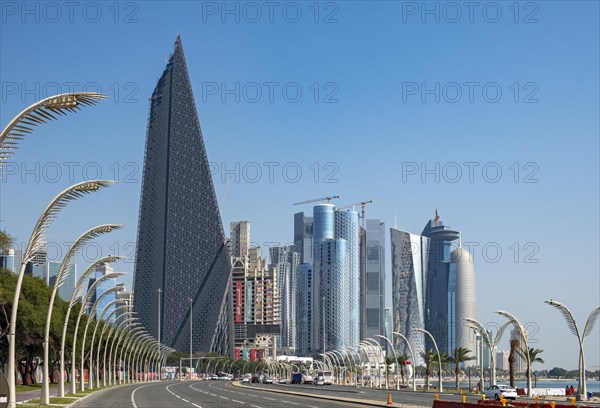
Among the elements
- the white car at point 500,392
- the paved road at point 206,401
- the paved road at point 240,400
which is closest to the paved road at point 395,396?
the paved road at point 240,400

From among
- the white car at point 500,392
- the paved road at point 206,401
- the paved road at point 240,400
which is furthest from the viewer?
the white car at point 500,392

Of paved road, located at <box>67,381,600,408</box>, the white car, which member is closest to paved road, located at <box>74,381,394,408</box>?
paved road, located at <box>67,381,600,408</box>

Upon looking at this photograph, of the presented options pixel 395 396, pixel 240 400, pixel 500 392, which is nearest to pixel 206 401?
pixel 240 400

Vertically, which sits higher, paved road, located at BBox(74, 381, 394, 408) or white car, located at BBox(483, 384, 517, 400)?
paved road, located at BBox(74, 381, 394, 408)

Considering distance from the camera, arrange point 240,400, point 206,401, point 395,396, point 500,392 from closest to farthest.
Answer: point 206,401 → point 240,400 → point 500,392 → point 395,396

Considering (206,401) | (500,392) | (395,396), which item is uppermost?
(206,401)

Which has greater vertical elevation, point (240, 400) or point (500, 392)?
point (240, 400)

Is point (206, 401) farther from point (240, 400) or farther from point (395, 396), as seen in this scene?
point (395, 396)

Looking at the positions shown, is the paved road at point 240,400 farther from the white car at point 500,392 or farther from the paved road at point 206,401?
the white car at point 500,392

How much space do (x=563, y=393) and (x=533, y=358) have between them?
1079 cm

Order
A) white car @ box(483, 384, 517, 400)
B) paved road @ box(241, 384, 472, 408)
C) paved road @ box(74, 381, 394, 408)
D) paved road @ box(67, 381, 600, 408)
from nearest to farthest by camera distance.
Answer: paved road @ box(74, 381, 394, 408) → paved road @ box(67, 381, 600, 408) → paved road @ box(241, 384, 472, 408) → white car @ box(483, 384, 517, 400)

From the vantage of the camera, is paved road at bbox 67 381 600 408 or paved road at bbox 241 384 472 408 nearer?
paved road at bbox 67 381 600 408

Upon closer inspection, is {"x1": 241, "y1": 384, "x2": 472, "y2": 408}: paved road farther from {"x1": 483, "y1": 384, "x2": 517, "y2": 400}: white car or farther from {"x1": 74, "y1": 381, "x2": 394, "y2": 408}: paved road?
{"x1": 74, "y1": 381, "x2": 394, "y2": 408}: paved road

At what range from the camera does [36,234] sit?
120 feet
